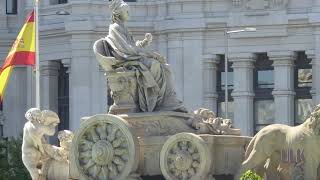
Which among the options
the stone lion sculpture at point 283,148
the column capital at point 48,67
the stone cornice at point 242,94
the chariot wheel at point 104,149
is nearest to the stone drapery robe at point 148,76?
the chariot wheel at point 104,149

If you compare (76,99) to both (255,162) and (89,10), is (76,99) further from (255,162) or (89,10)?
(255,162)

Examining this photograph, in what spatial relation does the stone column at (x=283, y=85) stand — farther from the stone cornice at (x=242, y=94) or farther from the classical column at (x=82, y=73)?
the classical column at (x=82, y=73)

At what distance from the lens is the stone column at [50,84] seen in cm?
9585

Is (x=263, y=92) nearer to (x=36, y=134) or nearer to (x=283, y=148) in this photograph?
(x=36, y=134)

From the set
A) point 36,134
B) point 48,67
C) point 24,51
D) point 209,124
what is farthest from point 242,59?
point 209,124

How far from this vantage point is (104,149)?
104 feet

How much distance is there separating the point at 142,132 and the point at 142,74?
3.96 feet

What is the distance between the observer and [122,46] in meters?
33.0

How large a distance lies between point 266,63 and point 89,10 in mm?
10711

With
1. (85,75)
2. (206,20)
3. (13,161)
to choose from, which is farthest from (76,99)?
(13,161)

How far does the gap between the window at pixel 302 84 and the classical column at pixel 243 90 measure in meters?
2.61

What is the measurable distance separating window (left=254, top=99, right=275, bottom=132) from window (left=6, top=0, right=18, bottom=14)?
59.7 feet

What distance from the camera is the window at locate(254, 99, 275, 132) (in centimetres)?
9262

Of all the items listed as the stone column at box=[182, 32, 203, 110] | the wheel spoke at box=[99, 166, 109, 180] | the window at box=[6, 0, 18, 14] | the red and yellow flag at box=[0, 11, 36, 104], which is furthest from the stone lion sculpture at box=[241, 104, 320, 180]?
the window at box=[6, 0, 18, 14]
